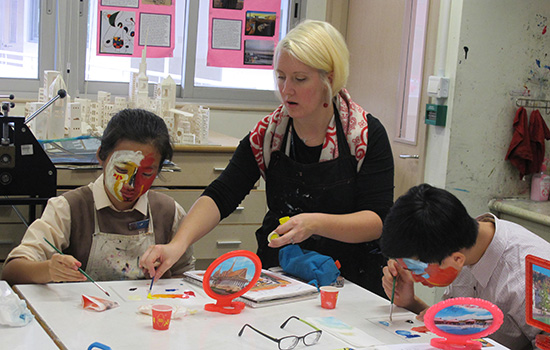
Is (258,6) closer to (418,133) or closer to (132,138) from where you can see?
(418,133)

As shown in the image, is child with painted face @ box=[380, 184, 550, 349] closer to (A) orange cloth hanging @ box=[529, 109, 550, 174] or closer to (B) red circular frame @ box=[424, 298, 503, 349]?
(B) red circular frame @ box=[424, 298, 503, 349]

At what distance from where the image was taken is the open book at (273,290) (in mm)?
1726

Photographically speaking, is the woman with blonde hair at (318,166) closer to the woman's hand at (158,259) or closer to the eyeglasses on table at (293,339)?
the woman's hand at (158,259)

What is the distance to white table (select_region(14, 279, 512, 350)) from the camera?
142 cm

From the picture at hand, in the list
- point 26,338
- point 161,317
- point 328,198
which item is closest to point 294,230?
point 328,198

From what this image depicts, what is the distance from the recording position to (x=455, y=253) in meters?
1.65

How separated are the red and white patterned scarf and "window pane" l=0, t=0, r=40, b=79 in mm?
2568

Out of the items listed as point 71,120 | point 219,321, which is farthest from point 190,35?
point 219,321

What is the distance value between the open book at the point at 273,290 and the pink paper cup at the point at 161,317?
287 millimetres

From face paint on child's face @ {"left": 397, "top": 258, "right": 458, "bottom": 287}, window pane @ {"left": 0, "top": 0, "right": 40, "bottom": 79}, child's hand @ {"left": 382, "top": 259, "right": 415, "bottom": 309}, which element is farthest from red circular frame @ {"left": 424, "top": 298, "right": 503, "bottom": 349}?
window pane @ {"left": 0, "top": 0, "right": 40, "bottom": 79}

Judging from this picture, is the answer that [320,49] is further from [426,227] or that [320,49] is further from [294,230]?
[426,227]

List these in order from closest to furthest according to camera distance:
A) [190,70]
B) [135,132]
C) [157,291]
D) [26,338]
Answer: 1. [26,338]
2. [157,291]
3. [135,132]
4. [190,70]

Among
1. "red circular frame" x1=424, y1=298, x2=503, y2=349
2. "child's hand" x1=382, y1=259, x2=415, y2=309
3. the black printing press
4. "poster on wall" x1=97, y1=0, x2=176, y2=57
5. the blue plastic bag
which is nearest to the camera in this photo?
"red circular frame" x1=424, y1=298, x2=503, y2=349

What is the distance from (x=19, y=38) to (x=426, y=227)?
3.35 metres
